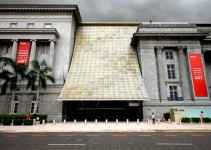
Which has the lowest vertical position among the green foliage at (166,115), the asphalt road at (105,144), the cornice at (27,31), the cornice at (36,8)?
the asphalt road at (105,144)

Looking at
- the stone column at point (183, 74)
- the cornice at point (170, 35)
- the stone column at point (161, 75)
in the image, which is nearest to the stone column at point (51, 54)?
the cornice at point (170, 35)

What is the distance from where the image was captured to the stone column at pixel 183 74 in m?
34.5

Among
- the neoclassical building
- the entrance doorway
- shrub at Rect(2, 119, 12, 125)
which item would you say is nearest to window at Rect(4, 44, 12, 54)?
the neoclassical building

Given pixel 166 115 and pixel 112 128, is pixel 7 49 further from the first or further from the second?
pixel 166 115

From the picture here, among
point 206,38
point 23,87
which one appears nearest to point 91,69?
point 23,87

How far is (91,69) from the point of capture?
38.6 m

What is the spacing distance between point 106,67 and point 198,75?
19.4 m

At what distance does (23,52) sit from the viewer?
120ft

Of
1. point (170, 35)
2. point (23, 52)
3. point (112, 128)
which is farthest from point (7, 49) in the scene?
point (170, 35)

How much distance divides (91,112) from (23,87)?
1526 centimetres

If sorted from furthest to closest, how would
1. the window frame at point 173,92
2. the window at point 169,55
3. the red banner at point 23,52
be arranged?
the window at point 169,55, the red banner at point 23,52, the window frame at point 173,92

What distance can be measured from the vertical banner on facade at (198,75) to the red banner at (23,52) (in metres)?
35.1

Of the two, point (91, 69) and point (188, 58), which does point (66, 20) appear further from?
point (188, 58)

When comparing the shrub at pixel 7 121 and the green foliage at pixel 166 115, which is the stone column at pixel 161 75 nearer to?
the green foliage at pixel 166 115
